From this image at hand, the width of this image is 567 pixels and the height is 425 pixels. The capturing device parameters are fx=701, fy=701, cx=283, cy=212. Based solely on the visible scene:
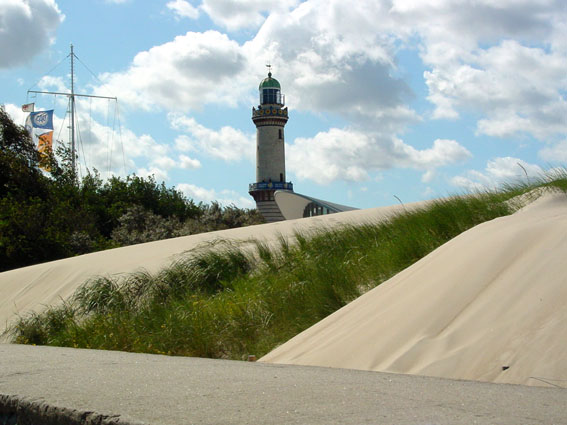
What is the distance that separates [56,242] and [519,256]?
21147mm

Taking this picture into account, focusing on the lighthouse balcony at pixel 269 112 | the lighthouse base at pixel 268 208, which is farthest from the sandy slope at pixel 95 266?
the lighthouse balcony at pixel 269 112

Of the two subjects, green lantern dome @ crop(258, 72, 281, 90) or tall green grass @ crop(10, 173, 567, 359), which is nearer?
tall green grass @ crop(10, 173, 567, 359)

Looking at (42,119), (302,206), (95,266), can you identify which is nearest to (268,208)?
(42,119)

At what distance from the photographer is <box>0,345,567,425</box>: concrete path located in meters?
2.96

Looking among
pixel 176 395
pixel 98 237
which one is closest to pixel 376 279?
pixel 176 395

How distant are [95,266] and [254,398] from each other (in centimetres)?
1254

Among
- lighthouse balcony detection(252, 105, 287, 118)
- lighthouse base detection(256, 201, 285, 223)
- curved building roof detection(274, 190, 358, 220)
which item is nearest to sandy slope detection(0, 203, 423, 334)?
curved building roof detection(274, 190, 358, 220)

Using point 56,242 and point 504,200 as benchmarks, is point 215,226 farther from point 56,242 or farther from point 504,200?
point 504,200

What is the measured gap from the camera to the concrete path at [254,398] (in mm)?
2963

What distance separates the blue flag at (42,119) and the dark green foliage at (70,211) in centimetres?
508

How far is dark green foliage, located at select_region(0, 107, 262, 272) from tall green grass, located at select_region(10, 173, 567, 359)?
1273cm

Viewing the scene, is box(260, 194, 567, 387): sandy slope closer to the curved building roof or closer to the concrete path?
the concrete path

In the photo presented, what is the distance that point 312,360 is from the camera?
6121 millimetres

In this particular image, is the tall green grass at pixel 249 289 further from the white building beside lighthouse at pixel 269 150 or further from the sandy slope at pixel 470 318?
the white building beside lighthouse at pixel 269 150
